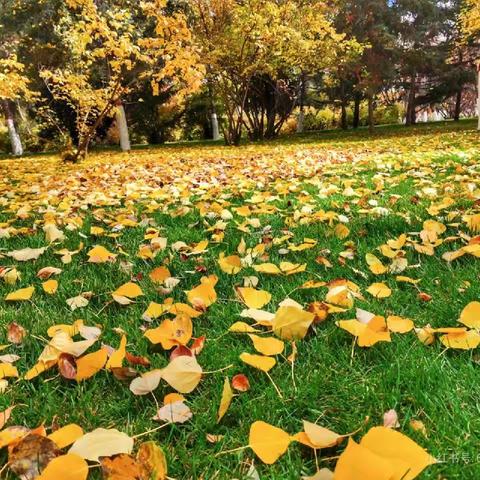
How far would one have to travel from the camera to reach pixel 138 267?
2.12 meters

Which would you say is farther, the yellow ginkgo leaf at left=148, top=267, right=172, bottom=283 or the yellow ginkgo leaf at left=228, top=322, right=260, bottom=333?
the yellow ginkgo leaf at left=148, top=267, right=172, bottom=283

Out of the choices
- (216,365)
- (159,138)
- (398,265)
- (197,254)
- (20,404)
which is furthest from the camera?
(159,138)

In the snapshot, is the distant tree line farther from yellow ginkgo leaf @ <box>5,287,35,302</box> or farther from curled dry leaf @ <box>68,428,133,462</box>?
curled dry leaf @ <box>68,428,133,462</box>

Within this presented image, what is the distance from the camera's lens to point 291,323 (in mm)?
1318

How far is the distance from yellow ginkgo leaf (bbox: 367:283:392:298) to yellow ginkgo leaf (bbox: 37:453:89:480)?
43.3 inches

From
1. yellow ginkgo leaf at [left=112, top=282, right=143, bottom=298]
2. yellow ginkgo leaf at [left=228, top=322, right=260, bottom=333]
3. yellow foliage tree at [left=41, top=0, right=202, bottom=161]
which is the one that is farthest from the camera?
yellow foliage tree at [left=41, top=0, right=202, bottom=161]

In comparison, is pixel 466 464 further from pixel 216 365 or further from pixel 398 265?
pixel 398 265

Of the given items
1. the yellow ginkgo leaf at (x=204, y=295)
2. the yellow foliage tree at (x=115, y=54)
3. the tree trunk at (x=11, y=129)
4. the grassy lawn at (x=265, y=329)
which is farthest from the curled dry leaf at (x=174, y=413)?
the tree trunk at (x=11, y=129)

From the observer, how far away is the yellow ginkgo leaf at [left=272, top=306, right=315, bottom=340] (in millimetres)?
1311

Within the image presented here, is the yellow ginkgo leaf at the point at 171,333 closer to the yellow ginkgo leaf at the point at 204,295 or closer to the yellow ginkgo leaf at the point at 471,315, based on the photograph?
the yellow ginkgo leaf at the point at 204,295

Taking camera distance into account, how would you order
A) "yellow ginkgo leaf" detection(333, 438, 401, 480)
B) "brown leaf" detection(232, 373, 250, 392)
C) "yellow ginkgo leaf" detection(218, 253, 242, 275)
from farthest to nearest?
"yellow ginkgo leaf" detection(218, 253, 242, 275) → "brown leaf" detection(232, 373, 250, 392) → "yellow ginkgo leaf" detection(333, 438, 401, 480)

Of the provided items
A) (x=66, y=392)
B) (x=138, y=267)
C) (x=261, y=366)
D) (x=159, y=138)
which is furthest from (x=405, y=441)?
(x=159, y=138)

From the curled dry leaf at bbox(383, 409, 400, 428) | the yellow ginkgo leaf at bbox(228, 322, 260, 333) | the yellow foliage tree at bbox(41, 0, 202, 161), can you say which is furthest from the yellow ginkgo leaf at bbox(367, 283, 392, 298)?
the yellow foliage tree at bbox(41, 0, 202, 161)

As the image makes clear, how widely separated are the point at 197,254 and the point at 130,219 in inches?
40.9
